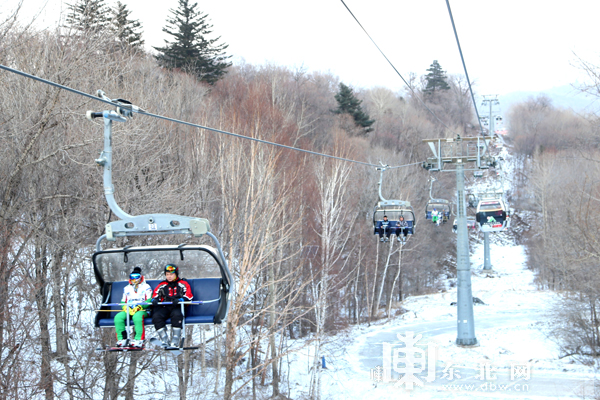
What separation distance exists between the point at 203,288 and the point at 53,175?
28.8 feet

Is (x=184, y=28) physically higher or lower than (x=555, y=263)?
higher

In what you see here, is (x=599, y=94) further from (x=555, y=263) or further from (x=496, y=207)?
(x=555, y=263)

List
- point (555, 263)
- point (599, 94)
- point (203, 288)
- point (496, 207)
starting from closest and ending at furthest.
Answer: point (203, 288)
point (599, 94)
point (496, 207)
point (555, 263)

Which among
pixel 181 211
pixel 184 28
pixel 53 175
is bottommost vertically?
pixel 181 211

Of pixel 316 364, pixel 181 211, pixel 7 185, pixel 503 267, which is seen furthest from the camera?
pixel 503 267

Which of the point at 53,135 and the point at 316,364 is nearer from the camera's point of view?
the point at 53,135

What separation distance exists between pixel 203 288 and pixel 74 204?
28.1 ft

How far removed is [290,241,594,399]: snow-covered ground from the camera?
18938 millimetres

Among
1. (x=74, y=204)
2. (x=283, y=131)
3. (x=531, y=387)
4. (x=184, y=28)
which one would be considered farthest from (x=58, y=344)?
(x=184, y=28)

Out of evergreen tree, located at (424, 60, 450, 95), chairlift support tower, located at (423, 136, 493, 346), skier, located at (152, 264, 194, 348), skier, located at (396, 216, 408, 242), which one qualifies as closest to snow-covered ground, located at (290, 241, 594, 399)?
chairlift support tower, located at (423, 136, 493, 346)

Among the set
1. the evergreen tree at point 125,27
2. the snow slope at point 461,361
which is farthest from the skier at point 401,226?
the evergreen tree at point 125,27

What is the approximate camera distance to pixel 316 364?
20047mm

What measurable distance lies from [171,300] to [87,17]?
8679mm

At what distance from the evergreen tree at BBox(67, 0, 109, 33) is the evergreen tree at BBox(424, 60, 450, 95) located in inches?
2663
